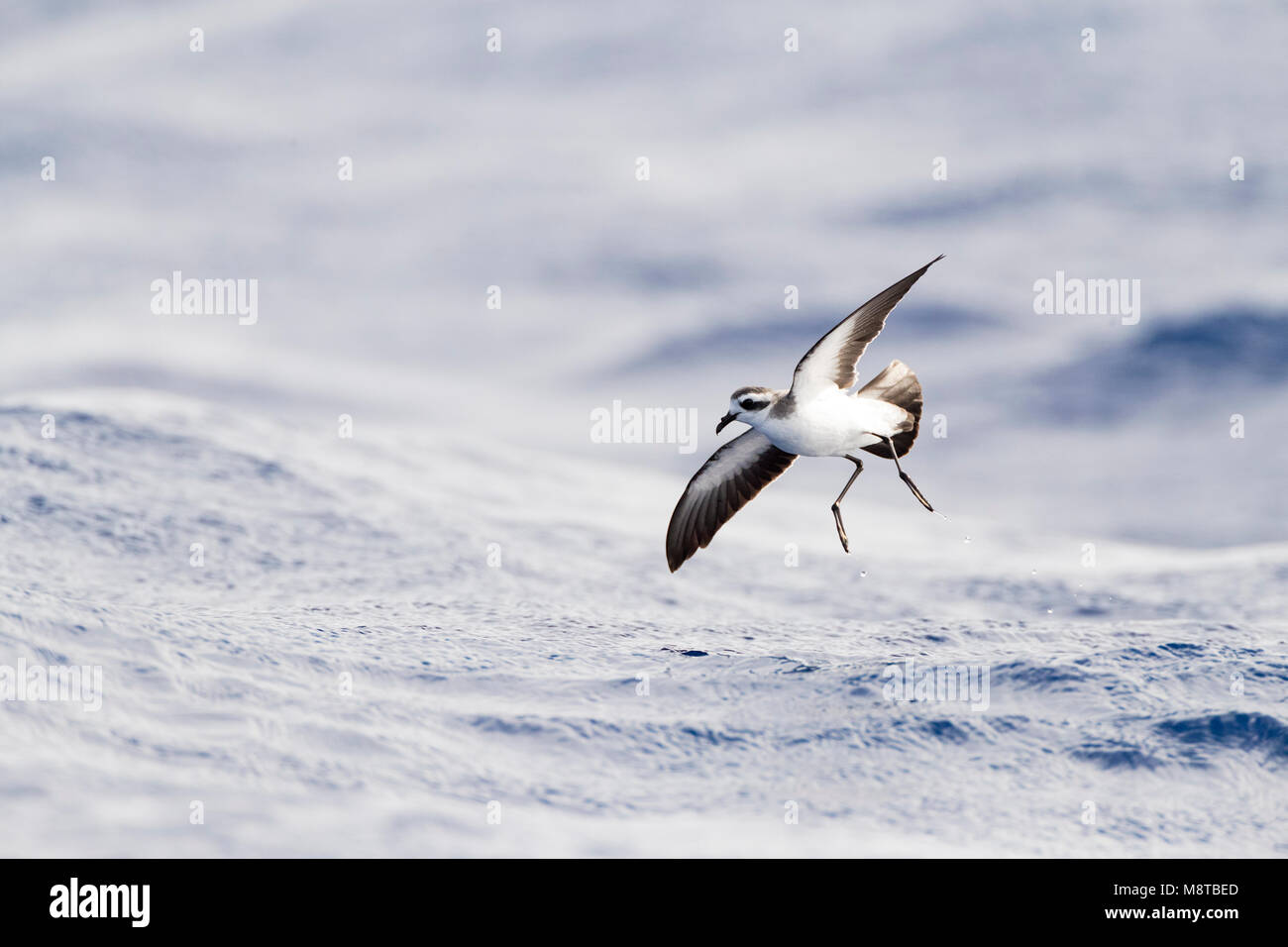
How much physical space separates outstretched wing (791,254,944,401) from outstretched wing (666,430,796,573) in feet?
4.12

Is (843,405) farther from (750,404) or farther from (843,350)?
(750,404)

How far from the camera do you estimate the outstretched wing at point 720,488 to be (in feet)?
31.0

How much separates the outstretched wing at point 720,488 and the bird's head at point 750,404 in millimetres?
1125

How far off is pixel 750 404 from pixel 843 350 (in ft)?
2.34

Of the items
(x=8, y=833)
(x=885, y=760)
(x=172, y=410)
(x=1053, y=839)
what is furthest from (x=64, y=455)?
(x=1053, y=839)

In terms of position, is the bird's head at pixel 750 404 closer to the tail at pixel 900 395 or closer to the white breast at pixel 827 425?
the white breast at pixel 827 425

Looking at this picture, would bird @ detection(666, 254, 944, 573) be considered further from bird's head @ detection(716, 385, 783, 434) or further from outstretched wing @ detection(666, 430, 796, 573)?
outstretched wing @ detection(666, 430, 796, 573)

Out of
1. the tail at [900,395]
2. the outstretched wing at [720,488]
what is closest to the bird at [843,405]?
the tail at [900,395]

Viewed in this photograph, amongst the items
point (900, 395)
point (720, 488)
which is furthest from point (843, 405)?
point (720, 488)

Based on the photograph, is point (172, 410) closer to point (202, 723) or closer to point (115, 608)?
point (115, 608)

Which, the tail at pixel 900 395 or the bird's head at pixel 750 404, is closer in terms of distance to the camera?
the bird's head at pixel 750 404

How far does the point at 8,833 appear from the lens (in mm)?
6586

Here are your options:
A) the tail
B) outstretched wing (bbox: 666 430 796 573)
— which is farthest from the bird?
outstretched wing (bbox: 666 430 796 573)

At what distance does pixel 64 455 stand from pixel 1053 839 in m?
16.0
